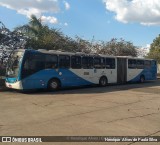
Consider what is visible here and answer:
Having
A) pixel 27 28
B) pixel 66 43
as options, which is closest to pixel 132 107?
pixel 27 28

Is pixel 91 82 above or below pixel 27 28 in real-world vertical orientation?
below

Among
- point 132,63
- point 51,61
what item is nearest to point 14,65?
point 51,61

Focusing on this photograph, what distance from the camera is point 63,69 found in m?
20.7

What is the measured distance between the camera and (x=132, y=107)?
13328 mm

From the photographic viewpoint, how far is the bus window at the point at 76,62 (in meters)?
21.6

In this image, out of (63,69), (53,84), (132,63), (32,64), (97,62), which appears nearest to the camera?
(32,64)

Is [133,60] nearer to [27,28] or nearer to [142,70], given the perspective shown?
[142,70]

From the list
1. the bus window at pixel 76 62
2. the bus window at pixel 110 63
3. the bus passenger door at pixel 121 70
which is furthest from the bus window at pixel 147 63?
the bus window at pixel 76 62

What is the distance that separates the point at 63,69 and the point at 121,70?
25.9 ft

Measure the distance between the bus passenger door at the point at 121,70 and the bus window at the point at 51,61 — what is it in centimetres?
790

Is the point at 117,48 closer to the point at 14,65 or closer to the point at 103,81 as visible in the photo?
the point at 103,81

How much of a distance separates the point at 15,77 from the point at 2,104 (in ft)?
15.9

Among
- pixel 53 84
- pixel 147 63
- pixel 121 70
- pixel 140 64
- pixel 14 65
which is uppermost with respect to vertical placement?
pixel 147 63

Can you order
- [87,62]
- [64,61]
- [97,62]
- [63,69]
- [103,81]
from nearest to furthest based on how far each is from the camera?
1. [63,69]
2. [64,61]
3. [87,62]
4. [97,62]
5. [103,81]
